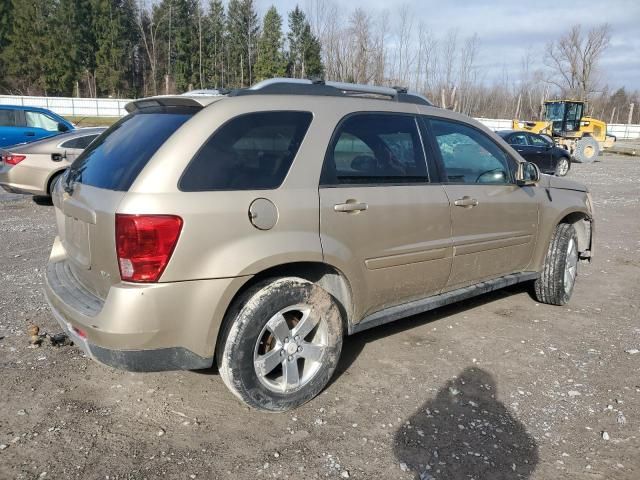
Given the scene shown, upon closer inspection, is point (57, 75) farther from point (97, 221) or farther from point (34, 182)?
point (97, 221)

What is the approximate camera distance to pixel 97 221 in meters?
2.73

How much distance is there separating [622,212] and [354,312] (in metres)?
9.92

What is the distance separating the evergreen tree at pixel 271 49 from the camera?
6556 cm

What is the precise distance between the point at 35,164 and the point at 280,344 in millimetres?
7689

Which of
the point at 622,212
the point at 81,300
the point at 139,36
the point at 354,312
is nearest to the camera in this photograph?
the point at 81,300

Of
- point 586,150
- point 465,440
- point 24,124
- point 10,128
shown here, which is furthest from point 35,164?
point 586,150

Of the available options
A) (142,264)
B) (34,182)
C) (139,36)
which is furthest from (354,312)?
(139,36)

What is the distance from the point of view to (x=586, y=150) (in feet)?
85.0

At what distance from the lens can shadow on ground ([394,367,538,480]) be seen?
8.79ft

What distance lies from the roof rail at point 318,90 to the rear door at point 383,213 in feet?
0.55

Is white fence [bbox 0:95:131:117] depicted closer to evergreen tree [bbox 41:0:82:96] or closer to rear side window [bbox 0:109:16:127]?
evergreen tree [bbox 41:0:82:96]

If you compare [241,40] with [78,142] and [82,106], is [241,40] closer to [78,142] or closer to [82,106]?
[82,106]

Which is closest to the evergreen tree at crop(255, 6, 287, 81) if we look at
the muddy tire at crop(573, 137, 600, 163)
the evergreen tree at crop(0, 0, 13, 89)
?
the evergreen tree at crop(0, 0, 13, 89)

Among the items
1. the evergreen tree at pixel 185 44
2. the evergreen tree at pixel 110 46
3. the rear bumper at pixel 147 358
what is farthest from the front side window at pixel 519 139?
the evergreen tree at pixel 110 46
